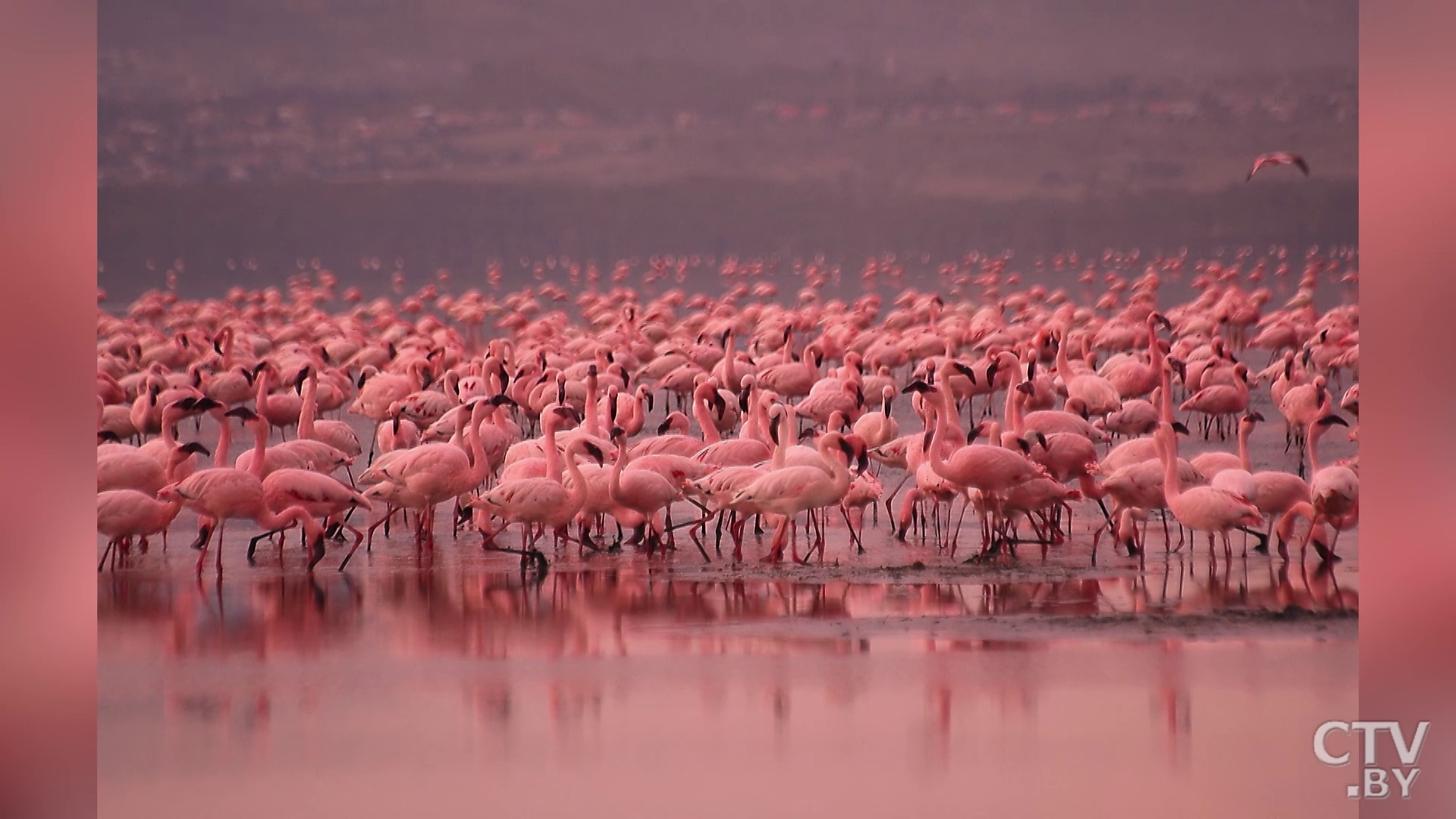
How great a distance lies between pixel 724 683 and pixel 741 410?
193 cm

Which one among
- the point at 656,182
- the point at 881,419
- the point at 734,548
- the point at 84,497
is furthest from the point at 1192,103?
the point at 84,497

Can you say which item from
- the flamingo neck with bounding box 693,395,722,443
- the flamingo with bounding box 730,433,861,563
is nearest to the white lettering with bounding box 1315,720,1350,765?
the flamingo with bounding box 730,433,861,563

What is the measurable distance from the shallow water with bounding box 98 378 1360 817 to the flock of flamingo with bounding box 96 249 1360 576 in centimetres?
20

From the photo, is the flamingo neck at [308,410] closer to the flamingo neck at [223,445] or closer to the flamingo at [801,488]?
the flamingo neck at [223,445]

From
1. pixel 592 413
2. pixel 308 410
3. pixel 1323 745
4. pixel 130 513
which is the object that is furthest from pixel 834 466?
pixel 130 513

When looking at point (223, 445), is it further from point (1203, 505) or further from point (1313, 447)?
point (1313, 447)

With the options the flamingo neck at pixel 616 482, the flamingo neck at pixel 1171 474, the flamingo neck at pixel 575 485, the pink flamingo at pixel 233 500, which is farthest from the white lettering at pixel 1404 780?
the pink flamingo at pixel 233 500

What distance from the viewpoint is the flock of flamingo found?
5.16 meters

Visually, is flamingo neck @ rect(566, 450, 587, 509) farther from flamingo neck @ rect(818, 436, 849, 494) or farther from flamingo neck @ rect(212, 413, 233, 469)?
flamingo neck @ rect(212, 413, 233, 469)

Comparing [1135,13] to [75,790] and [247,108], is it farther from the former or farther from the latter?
[75,790]

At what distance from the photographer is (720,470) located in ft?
17.1

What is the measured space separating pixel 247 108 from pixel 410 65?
2.32ft

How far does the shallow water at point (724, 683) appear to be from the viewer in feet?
13.1

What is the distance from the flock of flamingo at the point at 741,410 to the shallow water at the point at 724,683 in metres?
0.20
